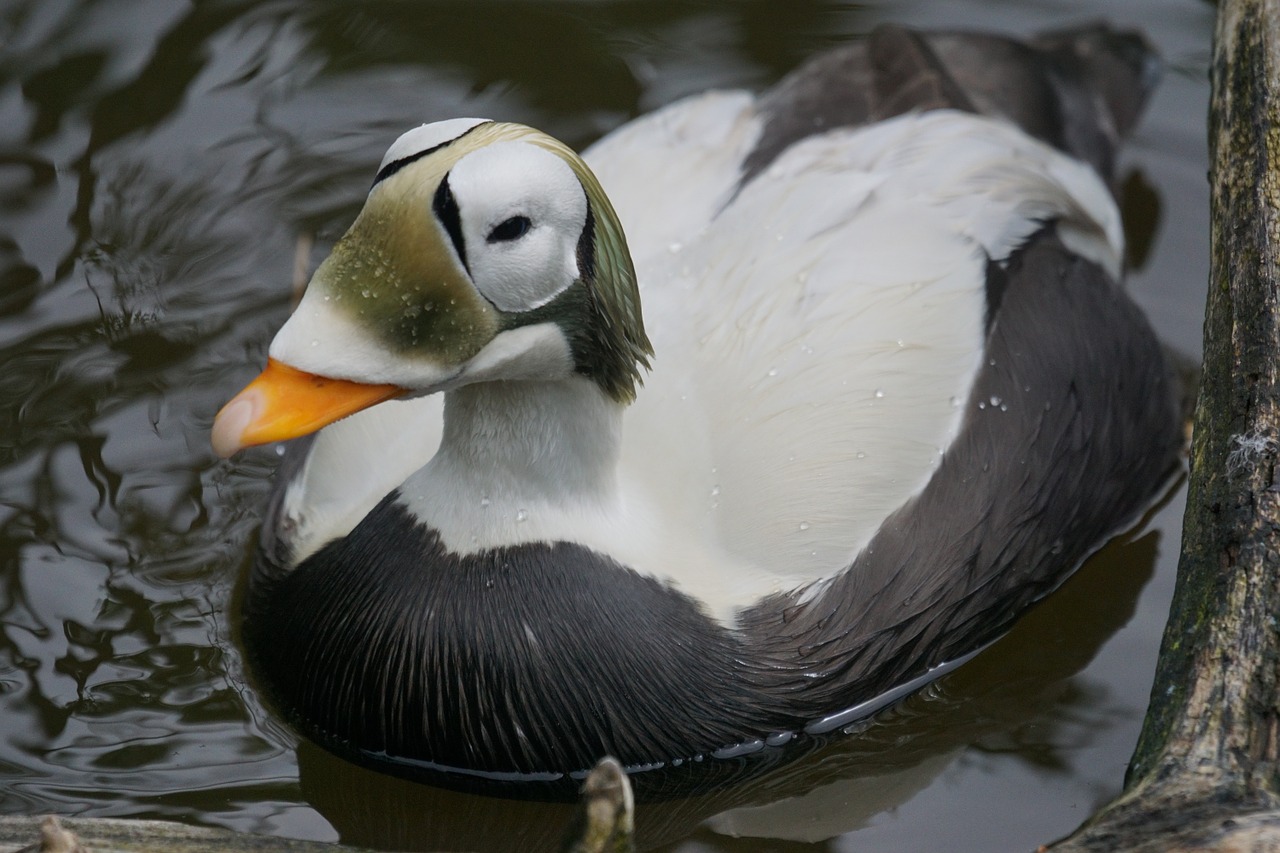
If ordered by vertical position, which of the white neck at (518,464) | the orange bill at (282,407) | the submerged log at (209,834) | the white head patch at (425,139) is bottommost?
the submerged log at (209,834)

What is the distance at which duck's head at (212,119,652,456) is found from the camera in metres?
2.57

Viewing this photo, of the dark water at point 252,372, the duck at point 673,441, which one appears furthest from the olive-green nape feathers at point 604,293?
the dark water at point 252,372

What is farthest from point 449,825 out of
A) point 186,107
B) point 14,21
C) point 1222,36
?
point 14,21

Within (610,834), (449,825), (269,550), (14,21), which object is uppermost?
(14,21)

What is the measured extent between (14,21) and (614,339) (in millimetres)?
3219

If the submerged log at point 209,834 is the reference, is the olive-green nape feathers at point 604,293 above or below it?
above

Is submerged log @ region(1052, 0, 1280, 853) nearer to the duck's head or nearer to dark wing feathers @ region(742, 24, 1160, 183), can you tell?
dark wing feathers @ region(742, 24, 1160, 183)

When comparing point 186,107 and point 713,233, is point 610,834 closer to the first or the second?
point 713,233

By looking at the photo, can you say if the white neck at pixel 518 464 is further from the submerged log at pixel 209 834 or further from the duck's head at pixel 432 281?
the submerged log at pixel 209 834

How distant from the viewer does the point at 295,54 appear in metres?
5.33

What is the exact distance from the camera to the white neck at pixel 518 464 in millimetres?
2910

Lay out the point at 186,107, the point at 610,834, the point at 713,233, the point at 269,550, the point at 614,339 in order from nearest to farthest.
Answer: the point at 610,834 < the point at 614,339 < the point at 269,550 < the point at 713,233 < the point at 186,107

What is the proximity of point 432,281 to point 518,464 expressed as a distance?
460 mm

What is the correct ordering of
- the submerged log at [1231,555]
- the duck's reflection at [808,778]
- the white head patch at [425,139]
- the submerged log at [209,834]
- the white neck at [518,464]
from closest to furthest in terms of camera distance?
the submerged log at [209,834] → the submerged log at [1231,555] → the white head patch at [425,139] → the white neck at [518,464] → the duck's reflection at [808,778]
